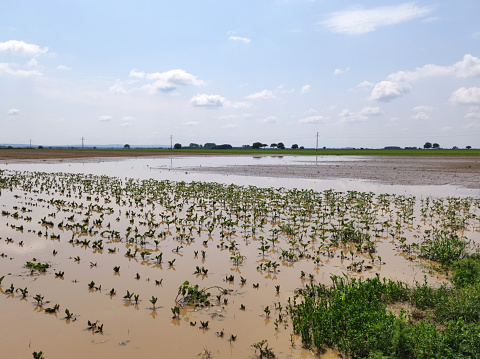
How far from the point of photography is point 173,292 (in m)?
7.92

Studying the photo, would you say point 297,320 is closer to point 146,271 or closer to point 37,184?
point 146,271

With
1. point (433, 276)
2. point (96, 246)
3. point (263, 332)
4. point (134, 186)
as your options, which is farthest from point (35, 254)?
point (134, 186)

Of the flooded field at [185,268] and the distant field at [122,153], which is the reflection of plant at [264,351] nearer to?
the flooded field at [185,268]

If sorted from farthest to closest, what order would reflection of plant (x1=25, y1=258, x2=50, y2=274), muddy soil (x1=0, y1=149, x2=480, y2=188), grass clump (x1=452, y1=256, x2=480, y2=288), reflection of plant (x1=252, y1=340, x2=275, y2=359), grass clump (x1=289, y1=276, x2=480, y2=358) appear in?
muddy soil (x1=0, y1=149, x2=480, y2=188) < reflection of plant (x1=25, y1=258, x2=50, y2=274) < grass clump (x1=452, y1=256, x2=480, y2=288) < reflection of plant (x1=252, y1=340, x2=275, y2=359) < grass clump (x1=289, y1=276, x2=480, y2=358)

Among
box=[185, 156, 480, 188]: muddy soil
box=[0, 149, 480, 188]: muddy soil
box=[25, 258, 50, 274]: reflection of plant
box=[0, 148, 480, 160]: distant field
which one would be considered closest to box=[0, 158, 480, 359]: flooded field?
box=[25, 258, 50, 274]: reflection of plant

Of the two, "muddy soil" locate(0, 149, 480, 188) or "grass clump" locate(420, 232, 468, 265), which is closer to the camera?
"grass clump" locate(420, 232, 468, 265)

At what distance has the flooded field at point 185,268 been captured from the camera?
238 inches

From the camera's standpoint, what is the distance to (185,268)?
31.3ft

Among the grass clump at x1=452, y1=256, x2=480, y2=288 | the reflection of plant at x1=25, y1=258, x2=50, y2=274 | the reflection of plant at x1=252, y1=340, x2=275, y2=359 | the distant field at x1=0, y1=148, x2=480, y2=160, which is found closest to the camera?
the reflection of plant at x1=252, y1=340, x2=275, y2=359

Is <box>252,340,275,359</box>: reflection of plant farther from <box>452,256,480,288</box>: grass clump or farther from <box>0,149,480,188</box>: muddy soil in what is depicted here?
<box>0,149,480,188</box>: muddy soil

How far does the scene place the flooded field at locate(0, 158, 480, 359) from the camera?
6039 millimetres

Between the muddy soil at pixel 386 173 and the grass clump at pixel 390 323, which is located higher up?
the muddy soil at pixel 386 173

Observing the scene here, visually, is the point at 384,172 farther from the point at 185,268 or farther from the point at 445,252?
the point at 185,268

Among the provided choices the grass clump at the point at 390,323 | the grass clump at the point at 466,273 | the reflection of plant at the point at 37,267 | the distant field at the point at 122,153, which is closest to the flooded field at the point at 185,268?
the reflection of plant at the point at 37,267
